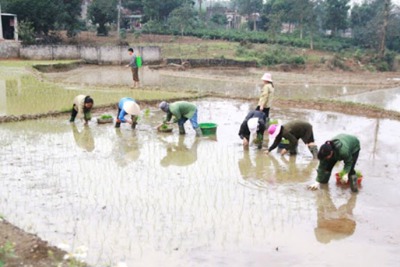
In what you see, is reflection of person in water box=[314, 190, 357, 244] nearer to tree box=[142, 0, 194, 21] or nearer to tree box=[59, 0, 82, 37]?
tree box=[59, 0, 82, 37]

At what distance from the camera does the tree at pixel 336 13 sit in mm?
48125

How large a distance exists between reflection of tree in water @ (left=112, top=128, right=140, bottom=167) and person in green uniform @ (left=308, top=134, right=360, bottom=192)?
132 inches

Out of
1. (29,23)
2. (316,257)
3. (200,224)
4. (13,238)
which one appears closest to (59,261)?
(13,238)

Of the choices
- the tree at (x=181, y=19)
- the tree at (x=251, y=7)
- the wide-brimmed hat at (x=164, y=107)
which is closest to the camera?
the wide-brimmed hat at (x=164, y=107)

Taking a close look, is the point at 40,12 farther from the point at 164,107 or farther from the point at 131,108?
the point at 164,107

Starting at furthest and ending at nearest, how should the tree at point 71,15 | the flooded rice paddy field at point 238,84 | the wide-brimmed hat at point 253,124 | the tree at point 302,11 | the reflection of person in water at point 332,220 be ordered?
1. the tree at point 302,11
2. the tree at point 71,15
3. the flooded rice paddy field at point 238,84
4. the wide-brimmed hat at point 253,124
5. the reflection of person in water at point 332,220

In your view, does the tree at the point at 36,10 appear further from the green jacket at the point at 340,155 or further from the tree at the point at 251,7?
the green jacket at the point at 340,155

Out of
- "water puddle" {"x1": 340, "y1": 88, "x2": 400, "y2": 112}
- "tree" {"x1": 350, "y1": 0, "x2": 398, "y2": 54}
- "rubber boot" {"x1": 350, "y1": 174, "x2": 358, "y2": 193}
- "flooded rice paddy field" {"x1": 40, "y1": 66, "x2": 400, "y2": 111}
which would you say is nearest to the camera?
"rubber boot" {"x1": 350, "y1": 174, "x2": 358, "y2": 193}

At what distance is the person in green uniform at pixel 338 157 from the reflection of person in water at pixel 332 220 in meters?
0.22

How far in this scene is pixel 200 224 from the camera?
606 centimetres

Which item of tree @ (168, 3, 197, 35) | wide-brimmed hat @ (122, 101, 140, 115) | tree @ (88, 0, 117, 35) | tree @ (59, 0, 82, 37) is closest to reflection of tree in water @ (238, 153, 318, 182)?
wide-brimmed hat @ (122, 101, 140, 115)

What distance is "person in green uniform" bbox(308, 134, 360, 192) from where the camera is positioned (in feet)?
22.7

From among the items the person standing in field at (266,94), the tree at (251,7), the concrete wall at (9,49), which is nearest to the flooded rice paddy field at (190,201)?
the person standing in field at (266,94)

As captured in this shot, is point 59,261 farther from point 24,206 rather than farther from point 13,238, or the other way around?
point 24,206
